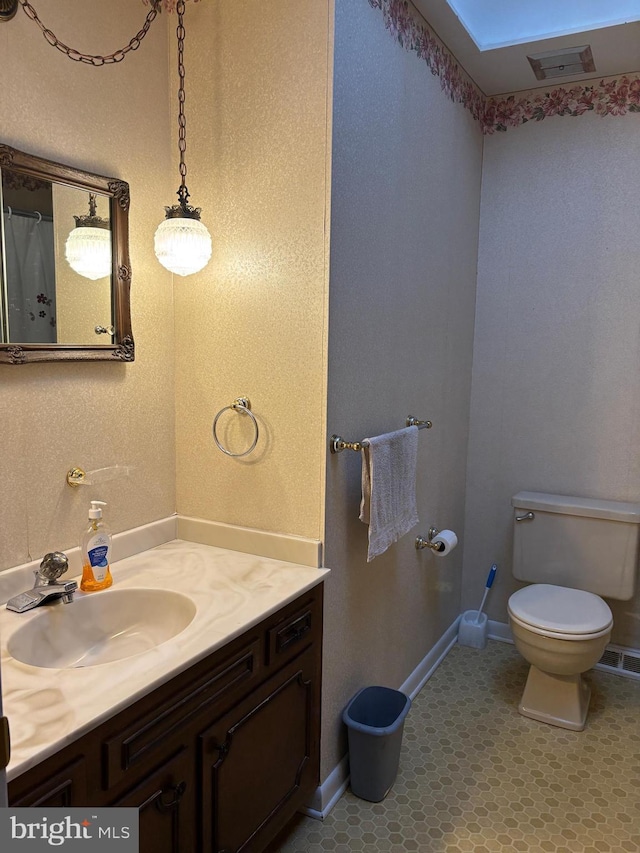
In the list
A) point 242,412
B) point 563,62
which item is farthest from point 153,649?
point 563,62

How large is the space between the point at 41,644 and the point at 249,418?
2.68 feet

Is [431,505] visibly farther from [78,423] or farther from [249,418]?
[78,423]

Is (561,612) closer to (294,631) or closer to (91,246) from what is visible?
(294,631)

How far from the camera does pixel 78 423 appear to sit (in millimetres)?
1691

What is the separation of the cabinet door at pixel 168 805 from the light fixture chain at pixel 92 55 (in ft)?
5.40

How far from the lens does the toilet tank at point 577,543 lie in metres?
2.68

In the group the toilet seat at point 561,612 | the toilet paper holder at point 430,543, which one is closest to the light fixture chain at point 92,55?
the toilet paper holder at point 430,543

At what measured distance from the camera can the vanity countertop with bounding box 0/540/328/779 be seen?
108cm

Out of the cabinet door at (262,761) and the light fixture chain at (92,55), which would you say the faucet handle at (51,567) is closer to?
the cabinet door at (262,761)

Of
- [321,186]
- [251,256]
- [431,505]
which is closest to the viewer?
[321,186]

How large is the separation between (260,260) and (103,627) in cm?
108

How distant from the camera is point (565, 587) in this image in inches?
109

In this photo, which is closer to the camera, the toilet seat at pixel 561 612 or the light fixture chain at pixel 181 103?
the light fixture chain at pixel 181 103

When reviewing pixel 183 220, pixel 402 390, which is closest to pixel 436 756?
pixel 402 390
